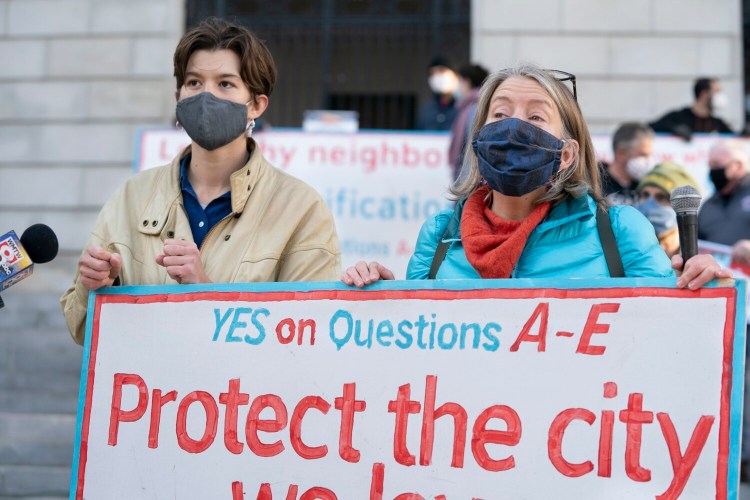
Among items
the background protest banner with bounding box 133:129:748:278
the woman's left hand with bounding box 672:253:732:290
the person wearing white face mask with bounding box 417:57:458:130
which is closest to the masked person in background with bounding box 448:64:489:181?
the background protest banner with bounding box 133:129:748:278

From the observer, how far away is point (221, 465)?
2.85 metres

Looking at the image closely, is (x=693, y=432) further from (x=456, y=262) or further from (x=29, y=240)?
(x=29, y=240)

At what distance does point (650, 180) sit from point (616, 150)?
1091 mm

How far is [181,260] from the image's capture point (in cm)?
295

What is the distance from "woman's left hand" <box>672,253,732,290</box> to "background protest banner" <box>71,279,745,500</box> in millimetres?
36

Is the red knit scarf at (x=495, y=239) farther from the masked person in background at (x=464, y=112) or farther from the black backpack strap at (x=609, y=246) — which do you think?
the masked person in background at (x=464, y=112)

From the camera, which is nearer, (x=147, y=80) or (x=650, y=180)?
(x=650, y=180)

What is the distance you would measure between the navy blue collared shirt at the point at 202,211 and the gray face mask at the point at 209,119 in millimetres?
155

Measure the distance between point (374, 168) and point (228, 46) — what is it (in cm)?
429

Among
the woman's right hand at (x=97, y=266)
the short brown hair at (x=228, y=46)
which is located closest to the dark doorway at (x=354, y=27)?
the short brown hair at (x=228, y=46)

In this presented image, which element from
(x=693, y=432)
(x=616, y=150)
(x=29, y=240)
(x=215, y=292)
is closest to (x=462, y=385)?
(x=693, y=432)

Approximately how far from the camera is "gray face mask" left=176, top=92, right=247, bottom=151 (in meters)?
3.12

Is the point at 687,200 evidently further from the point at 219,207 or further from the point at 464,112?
the point at 464,112

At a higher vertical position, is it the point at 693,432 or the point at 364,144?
the point at 364,144
